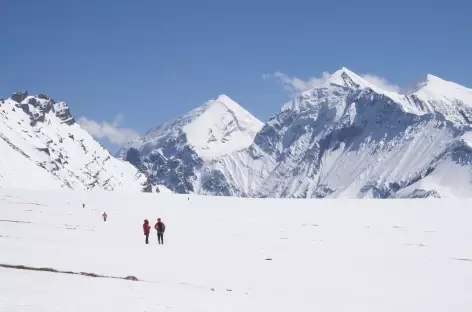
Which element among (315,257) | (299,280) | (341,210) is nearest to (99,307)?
(299,280)

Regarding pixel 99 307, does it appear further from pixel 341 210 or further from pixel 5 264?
pixel 341 210

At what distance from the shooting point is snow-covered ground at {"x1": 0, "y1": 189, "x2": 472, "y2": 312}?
50.0 feet

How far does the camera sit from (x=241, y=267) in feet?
78.3

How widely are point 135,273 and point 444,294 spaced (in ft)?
38.8

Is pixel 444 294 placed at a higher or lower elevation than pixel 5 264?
lower

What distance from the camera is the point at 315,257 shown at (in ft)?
94.7

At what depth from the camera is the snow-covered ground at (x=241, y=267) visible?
50.0ft

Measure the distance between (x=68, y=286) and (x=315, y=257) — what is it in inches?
647

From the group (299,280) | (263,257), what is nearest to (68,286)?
(299,280)

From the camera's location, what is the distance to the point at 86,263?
65.4ft

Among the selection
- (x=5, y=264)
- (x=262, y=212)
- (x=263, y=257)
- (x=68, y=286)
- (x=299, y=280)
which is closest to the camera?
(x=68, y=286)

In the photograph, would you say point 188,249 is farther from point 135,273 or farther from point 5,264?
point 5,264

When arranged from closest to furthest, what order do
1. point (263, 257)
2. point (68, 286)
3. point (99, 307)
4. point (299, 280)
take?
point (99, 307) < point (68, 286) < point (299, 280) < point (263, 257)

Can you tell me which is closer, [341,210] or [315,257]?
[315,257]
